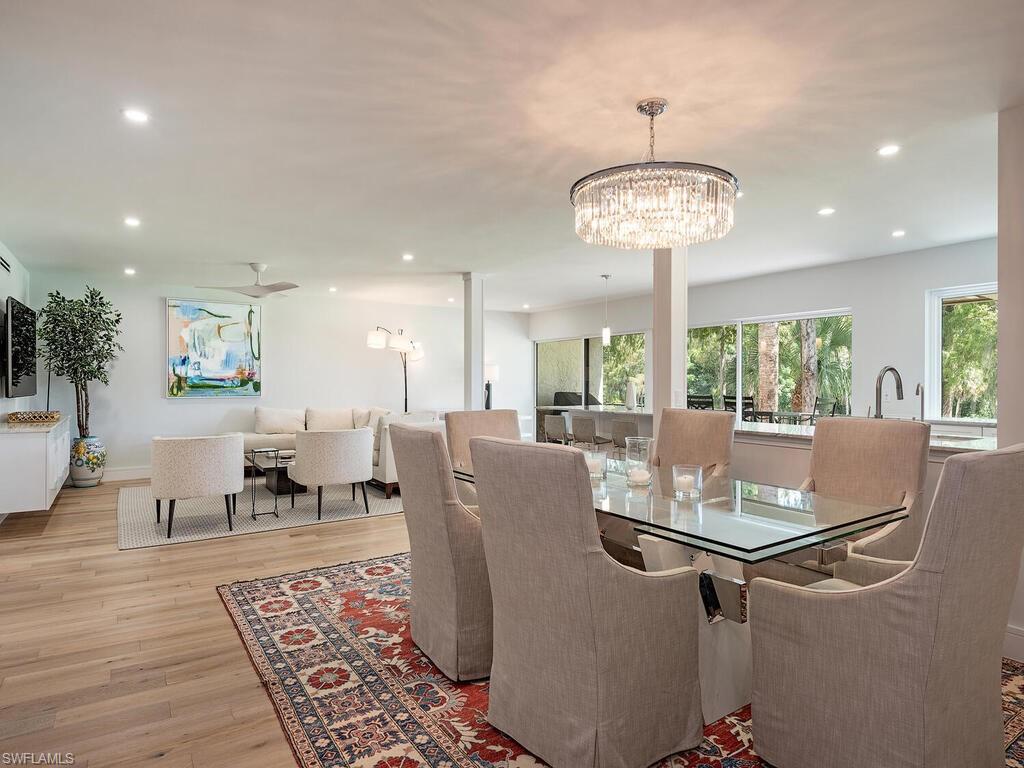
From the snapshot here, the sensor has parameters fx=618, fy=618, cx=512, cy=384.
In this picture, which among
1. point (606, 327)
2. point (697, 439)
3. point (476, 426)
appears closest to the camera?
point (697, 439)

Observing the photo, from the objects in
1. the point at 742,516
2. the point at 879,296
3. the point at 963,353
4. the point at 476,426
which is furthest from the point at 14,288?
the point at 963,353

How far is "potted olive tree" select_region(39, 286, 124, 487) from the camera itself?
6.57 meters

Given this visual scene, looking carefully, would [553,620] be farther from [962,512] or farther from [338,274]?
[338,274]

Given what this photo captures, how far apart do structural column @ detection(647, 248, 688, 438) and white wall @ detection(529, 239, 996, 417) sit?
2889 mm

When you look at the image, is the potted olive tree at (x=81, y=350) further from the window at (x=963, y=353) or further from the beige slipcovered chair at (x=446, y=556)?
the window at (x=963, y=353)

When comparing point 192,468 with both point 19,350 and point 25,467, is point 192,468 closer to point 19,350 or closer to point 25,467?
point 25,467

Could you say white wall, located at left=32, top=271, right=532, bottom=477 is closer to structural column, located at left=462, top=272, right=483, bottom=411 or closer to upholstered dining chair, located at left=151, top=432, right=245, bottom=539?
structural column, located at left=462, top=272, right=483, bottom=411

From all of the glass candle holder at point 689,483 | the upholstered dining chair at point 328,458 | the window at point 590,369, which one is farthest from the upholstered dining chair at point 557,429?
the glass candle holder at point 689,483

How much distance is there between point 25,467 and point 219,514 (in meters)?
1.45

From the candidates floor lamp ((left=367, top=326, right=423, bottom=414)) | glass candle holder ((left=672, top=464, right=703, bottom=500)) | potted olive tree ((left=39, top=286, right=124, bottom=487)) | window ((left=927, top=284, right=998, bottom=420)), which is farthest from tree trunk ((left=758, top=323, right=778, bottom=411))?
potted olive tree ((left=39, top=286, right=124, bottom=487))

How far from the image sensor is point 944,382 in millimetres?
5777

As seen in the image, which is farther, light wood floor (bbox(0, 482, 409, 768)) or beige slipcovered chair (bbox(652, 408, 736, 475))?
beige slipcovered chair (bbox(652, 408, 736, 475))

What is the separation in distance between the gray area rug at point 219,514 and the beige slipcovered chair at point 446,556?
292cm

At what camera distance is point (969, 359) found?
562 cm
